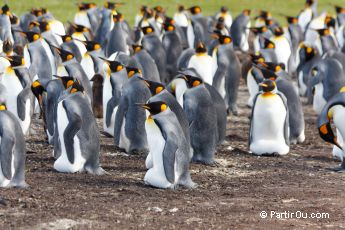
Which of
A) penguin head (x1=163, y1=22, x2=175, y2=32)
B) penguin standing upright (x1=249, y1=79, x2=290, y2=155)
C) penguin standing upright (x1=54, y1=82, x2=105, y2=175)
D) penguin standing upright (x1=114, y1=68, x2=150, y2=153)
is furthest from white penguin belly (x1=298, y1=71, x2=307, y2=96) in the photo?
penguin standing upright (x1=54, y1=82, x2=105, y2=175)

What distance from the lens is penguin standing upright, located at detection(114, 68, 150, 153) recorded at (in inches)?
353

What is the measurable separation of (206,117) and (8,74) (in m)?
2.53

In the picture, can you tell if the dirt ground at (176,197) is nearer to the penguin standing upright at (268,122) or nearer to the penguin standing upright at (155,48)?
the penguin standing upright at (268,122)

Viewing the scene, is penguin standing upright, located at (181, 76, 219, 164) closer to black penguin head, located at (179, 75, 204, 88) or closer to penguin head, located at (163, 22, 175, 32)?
black penguin head, located at (179, 75, 204, 88)

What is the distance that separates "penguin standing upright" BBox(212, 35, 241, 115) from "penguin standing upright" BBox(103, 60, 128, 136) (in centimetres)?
257

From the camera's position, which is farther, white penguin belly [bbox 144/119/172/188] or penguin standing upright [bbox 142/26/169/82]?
penguin standing upright [bbox 142/26/169/82]

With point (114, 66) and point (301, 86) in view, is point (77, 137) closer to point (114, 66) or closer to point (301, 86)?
point (114, 66)

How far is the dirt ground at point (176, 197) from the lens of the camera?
621cm

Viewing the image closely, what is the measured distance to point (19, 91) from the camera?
9.73 metres

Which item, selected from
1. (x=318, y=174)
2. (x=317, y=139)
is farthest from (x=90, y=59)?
(x=318, y=174)

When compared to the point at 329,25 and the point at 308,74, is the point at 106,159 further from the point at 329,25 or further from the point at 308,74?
the point at 329,25

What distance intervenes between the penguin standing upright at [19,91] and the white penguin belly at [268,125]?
254 cm

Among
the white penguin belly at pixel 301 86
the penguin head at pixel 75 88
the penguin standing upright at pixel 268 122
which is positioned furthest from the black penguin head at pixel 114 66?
the white penguin belly at pixel 301 86

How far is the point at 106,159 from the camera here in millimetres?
8664
